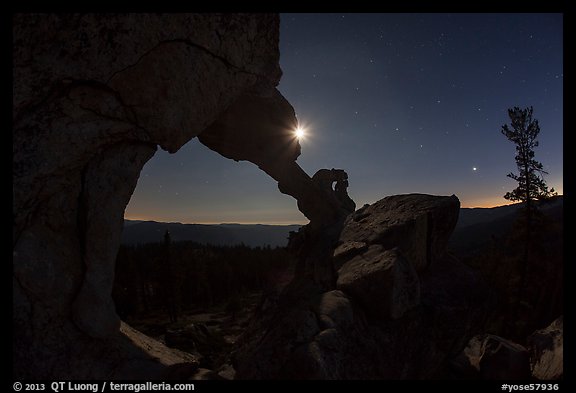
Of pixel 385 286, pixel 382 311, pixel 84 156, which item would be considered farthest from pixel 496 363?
pixel 84 156

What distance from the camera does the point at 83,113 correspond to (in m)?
6.11

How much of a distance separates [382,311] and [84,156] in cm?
986

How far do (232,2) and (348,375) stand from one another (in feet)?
33.9

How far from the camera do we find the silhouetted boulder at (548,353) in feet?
34.2

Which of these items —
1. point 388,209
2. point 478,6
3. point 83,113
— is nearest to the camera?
point 83,113

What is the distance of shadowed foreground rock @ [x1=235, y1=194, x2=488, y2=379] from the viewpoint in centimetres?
788

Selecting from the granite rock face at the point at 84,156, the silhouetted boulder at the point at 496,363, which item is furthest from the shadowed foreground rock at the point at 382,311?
the granite rock face at the point at 84,156

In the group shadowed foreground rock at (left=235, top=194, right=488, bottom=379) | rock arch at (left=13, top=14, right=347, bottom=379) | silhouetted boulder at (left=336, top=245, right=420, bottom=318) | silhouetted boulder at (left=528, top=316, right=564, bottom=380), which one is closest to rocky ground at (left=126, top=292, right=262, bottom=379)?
shadowed foreground rock at (left=235, top=194, right=488, bottom=379)

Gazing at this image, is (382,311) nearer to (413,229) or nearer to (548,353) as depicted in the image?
(413,229)

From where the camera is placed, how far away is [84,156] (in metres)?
6.16

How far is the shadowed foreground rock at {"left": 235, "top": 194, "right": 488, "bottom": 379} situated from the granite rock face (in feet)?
10.3

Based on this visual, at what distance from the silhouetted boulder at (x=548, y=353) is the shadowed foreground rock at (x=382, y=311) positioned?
2.50m

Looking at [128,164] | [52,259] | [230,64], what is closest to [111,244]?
[52,259]

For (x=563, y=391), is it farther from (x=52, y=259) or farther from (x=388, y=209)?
(x=52, y=259)
